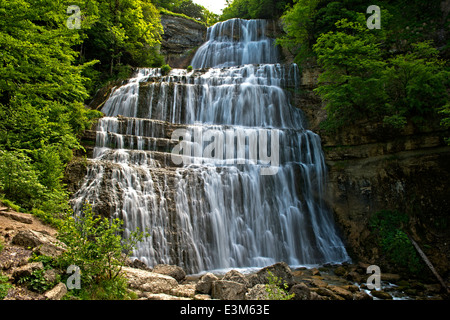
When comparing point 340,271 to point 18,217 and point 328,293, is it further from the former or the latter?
point 18,217

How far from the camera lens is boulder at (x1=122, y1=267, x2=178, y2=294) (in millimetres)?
4652

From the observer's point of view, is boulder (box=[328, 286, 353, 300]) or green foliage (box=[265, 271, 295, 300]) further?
boulder (box=[328, 286, 353, 300])

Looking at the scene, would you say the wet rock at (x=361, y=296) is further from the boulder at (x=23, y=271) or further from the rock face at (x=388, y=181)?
the boulder at (x=23, y=271)

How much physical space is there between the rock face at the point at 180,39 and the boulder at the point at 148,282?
2507cm

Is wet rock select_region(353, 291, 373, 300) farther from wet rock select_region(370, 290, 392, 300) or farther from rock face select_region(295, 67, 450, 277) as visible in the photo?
rock face select_region(295, 67, 450, 277)

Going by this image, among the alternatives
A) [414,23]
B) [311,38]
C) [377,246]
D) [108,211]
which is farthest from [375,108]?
[108,211]

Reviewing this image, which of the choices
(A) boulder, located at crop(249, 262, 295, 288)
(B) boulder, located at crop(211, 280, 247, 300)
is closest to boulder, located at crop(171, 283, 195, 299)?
(B) boulder, located at crop(211, 280, 247, 300)

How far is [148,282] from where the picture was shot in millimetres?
4844

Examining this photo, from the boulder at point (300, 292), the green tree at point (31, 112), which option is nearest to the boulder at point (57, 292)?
the green tree at point (31, 112)

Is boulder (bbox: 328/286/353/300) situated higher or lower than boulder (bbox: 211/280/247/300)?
lower

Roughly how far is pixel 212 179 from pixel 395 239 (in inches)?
304

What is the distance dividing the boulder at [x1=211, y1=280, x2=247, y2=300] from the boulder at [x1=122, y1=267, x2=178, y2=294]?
0.80 metres

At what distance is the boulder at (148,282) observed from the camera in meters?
4.65

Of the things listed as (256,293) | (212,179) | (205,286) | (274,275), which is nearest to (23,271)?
(205,286)
